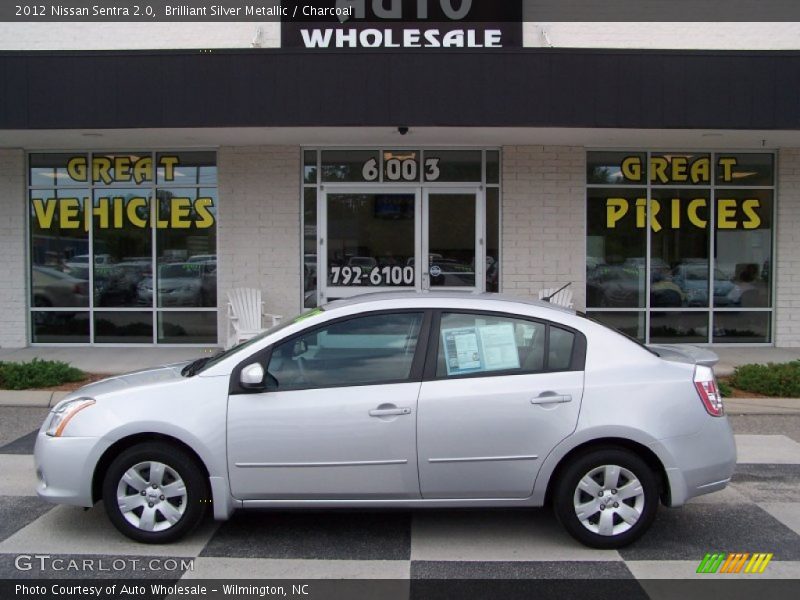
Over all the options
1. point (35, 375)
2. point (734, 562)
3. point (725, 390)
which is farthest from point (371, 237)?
point (734, 562)

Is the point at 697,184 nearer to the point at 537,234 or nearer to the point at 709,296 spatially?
the point at 709,296

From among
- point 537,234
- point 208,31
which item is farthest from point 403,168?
point 208,31

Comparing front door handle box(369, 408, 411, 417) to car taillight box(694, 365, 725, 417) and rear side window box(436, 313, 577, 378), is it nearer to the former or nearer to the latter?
rear side window box(436, 313, 577, 378)

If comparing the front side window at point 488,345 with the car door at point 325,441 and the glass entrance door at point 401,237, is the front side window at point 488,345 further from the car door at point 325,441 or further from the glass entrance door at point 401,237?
the glass entrance door at point 401,237

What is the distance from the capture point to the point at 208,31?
12.8m

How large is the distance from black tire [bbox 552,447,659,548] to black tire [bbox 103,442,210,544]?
7.22 feet

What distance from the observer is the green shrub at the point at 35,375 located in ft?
31.4

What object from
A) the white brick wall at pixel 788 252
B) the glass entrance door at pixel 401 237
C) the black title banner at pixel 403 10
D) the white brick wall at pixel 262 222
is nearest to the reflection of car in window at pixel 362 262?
the glass entrance door at pixel 401 237

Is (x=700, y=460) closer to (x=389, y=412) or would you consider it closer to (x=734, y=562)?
(x=734, y=562)

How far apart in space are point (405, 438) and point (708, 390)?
1.93 metres

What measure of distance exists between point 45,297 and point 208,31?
5084 mm

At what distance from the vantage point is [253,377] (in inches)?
189

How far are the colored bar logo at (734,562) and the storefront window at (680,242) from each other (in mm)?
8179

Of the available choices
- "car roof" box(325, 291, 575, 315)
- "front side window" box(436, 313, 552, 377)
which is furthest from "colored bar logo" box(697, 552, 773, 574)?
"car roof" box(325, 291, 575, 315)
